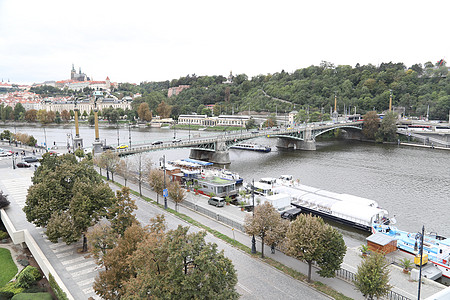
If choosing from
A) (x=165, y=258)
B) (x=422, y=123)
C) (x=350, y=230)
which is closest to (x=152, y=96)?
(x=422, y=123)

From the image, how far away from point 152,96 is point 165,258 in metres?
129

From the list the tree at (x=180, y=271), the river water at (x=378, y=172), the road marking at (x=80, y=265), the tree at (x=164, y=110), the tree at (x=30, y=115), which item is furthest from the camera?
the tree at (x=30, y=115)

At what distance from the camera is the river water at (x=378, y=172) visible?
89.4ft

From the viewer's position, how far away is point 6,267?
17.6 metres

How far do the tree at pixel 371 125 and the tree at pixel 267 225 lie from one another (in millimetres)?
63181

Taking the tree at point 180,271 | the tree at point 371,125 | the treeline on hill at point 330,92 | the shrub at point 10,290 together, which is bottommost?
the shrub at point 10,290

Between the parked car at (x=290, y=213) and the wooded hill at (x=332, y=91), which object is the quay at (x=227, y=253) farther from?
the wooded hill at (x=332, y=91)

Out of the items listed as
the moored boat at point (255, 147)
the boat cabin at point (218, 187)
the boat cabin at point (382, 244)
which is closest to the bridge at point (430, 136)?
the moored boat at point (255, 147)

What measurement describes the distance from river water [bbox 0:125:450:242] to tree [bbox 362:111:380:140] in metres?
6.78

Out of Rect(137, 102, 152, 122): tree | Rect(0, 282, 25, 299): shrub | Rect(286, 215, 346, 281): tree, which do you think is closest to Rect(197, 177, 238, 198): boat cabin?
Rect(286, 215, 346, 281): tree

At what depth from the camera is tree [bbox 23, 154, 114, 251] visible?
1716cm

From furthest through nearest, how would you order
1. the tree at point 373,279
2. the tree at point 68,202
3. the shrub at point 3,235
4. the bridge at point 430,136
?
the bridge at point 430,136 → the shrub at point 3,235 → the tree at point 68,202 → the tree at point 373,279

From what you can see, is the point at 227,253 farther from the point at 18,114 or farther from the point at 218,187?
the point at 18,114

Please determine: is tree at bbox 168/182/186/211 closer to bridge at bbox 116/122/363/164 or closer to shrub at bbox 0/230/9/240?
shrub at bbox 0/230/9/240
